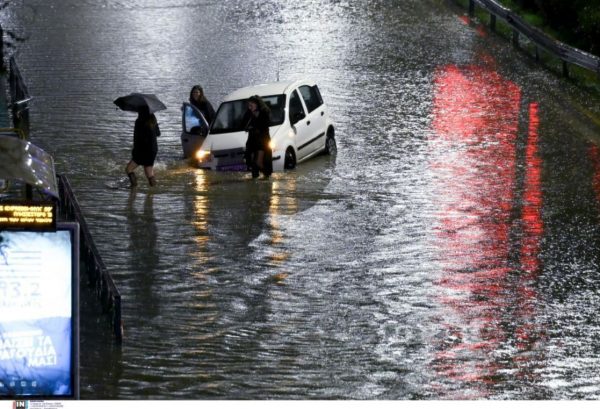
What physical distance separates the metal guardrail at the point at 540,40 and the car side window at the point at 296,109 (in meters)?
8.49

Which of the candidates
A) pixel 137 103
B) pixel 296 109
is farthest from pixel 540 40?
pixel 137 103

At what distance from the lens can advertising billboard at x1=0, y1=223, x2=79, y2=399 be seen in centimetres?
1054

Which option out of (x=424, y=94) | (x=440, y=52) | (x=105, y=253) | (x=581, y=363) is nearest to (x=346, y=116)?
(x=424, y=94)

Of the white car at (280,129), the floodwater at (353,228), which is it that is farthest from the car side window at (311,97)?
the floodwater at (353,228)

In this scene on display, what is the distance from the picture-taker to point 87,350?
14.0 meters

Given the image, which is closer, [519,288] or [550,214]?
[519,288]

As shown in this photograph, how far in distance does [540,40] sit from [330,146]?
35.1 feet

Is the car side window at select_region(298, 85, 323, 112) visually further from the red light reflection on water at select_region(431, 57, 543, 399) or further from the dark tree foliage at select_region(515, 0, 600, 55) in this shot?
the dark tree foliage at select_region(515, 0, 600, 55)

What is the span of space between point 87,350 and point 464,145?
41.9 ft

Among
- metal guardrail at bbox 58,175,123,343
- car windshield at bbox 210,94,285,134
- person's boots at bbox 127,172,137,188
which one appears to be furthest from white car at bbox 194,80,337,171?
metal guardrail at bbox 58,175,123,343

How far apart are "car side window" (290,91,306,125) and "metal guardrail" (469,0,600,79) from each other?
8.49 m

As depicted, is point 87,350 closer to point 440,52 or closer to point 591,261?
point 591,261
